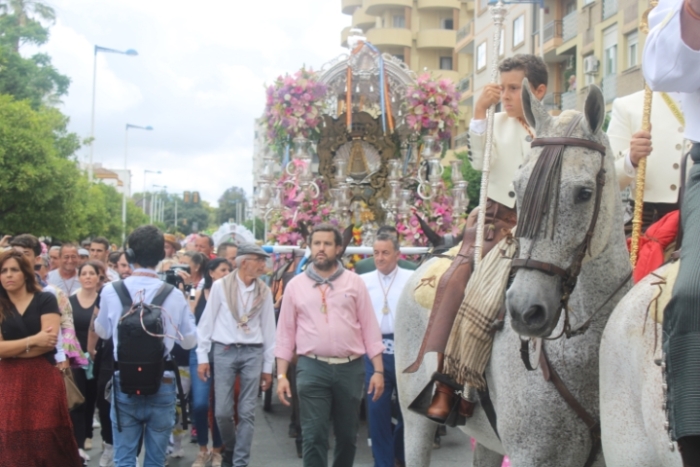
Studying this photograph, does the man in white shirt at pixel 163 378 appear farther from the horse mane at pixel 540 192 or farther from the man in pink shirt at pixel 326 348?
the horse mane at pixel 540 192

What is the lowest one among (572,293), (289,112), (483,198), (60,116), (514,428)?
(514,428)

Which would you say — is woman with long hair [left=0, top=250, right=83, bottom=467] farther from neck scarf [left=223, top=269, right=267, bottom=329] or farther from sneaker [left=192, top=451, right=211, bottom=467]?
sneaker [left=192, top=451, right=211, bottom=467]

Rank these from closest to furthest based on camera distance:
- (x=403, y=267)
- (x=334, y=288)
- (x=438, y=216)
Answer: (x=334, y=288) → (x=403, y=267) → (x=438, y=216)

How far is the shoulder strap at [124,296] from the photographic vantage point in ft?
24.2

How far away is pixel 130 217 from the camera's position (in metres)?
80.7

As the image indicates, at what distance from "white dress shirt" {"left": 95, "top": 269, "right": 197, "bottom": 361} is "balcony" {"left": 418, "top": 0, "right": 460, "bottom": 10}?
52587 mm

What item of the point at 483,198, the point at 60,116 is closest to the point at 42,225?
the point at 60,116

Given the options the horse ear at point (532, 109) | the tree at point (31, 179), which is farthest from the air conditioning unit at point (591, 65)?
the horse ear at point (532, 109)

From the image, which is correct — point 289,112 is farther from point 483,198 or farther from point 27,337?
point 483,198

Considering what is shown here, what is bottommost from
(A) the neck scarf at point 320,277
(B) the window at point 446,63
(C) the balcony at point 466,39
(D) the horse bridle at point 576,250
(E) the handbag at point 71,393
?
(E) the handbag at point 71,393

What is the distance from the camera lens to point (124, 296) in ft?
24.3

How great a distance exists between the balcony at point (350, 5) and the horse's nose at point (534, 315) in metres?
61.0

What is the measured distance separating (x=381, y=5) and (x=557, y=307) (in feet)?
187

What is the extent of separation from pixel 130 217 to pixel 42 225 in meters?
51.0
